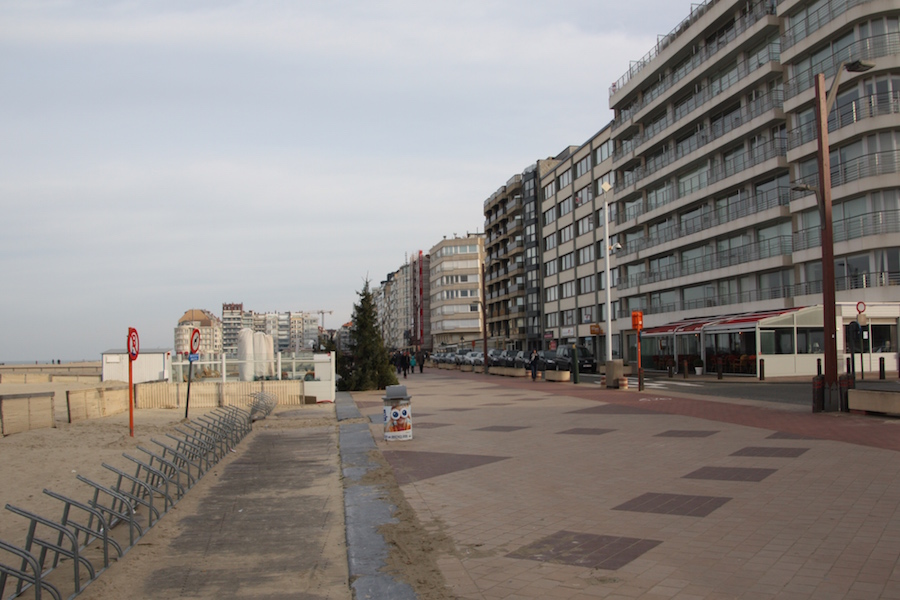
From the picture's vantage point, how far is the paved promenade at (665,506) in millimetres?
4988

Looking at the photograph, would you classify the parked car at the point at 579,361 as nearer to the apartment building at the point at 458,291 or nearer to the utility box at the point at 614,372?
the utility box at the point at 614,372

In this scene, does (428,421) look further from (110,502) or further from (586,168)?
(586,168)

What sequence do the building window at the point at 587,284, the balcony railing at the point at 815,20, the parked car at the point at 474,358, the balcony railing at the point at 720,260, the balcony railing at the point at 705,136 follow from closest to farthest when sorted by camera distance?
the balcony railing at the point at 815,20
the balcony railing at the point at 720,260
the balcony railing at the point at 705,136
the parked car at the point at 474,358
the building window at the point at 587,284

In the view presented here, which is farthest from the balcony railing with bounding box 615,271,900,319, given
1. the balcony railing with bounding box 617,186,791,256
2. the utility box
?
the utility box

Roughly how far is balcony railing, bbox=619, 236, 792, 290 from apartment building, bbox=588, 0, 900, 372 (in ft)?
0.40

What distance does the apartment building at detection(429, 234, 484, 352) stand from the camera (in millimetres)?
123812

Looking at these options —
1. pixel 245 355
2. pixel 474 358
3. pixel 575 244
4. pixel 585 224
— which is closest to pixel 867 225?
pixel 245 355

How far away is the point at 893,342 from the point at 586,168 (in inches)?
1508

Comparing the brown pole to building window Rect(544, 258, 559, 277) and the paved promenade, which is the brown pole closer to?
the paved promenade

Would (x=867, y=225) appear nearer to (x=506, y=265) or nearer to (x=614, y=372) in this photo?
(x=614, y=372)

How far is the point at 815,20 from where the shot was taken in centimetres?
3847

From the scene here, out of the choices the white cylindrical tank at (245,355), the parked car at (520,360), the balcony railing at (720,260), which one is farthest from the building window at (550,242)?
the white cylindrical tank at (245,355)

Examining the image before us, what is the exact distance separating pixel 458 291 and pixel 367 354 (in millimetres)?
94786

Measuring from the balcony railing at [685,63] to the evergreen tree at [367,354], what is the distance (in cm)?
2979
